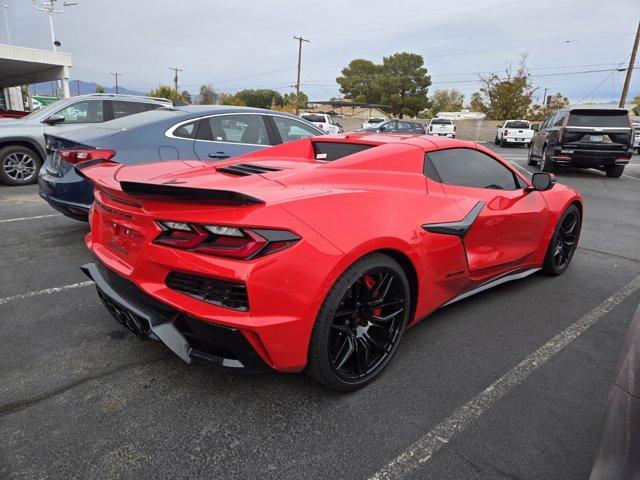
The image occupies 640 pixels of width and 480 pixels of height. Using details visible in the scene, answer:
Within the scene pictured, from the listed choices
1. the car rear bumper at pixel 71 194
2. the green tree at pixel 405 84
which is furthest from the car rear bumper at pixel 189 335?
the green tree at pixel 405 84

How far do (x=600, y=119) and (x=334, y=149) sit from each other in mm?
10877

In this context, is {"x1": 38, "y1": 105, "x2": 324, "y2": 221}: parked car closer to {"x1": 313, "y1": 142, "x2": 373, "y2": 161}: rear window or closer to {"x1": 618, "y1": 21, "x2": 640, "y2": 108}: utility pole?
{"x1": 313, "y1": 142, "x2": 373, "y2": 161}: rear window

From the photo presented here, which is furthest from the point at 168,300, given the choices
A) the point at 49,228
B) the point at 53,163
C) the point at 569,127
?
the point at 569,127

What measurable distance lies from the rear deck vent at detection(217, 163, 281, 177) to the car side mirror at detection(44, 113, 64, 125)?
658 cm

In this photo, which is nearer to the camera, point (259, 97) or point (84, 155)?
point (84, 155)

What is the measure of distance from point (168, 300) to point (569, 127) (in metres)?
12.0

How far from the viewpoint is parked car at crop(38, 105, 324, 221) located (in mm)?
4359

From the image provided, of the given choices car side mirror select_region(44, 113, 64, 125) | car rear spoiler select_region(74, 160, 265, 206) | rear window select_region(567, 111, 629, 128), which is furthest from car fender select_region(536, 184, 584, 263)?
rear window select_region(567, 111, 629, 128)

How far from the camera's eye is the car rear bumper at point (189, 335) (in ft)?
6.34

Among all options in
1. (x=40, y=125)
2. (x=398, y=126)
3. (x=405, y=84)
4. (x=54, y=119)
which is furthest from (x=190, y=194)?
(x=405, y=84)

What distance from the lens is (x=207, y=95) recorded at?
7325 cm

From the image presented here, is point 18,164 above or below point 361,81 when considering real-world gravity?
below

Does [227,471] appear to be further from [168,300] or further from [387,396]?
[387,396]

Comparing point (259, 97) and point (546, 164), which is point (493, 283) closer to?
point (546, 164)
